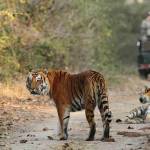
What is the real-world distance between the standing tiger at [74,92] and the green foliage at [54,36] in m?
7.45

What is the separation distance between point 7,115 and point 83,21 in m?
11.1

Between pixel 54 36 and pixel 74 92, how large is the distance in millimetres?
12109

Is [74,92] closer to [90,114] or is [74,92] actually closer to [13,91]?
[90,114]

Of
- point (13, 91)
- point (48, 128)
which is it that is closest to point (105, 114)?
point (48, 128)

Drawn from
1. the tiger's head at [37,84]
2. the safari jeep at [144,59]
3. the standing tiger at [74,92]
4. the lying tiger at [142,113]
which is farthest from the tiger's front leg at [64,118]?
the safari jeep at [144,59]

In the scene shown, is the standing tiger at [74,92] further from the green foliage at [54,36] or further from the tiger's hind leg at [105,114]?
the green foliage at [54,36]

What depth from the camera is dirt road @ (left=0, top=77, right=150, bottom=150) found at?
11.0m

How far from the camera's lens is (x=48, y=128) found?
44.2 feet

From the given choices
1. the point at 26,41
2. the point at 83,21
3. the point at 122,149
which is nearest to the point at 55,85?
the point at 122,149

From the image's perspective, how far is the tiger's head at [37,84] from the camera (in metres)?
11.9

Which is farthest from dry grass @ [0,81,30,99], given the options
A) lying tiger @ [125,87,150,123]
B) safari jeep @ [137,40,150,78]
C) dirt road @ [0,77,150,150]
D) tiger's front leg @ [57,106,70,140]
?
safari jeep @ [137,40,150,78]

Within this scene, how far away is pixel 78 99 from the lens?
38.9ft

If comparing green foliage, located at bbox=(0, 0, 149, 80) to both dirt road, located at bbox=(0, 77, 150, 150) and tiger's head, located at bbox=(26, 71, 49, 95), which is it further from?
tiger's head, located at bbox=(26, 71, 49, 95)

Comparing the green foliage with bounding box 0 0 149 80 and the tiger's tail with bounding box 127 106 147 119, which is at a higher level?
the green foliage with bounding box 0 0 149 80
